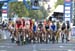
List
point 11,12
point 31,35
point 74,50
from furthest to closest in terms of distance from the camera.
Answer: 1. point 11,12
2. point 31,35
3. point 74,50

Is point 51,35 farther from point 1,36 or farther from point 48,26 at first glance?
point 1,36

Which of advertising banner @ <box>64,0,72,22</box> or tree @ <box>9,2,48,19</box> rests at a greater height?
advertising banner @ <box>64,0,72,22</box>

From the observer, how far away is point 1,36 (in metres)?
24.2

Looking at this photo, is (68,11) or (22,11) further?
(22,11)

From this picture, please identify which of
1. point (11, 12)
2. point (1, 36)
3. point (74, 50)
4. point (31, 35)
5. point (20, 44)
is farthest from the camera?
point (11, 12)

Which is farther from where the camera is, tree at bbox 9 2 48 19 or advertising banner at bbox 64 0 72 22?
tree at bbox 9 2 48 19

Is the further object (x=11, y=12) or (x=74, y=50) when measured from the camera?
(x=11, y=12)

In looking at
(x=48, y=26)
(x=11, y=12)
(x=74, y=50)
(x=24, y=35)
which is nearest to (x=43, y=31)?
(x=48, y=26)

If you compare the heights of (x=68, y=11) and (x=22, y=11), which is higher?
(x=68, y=11)

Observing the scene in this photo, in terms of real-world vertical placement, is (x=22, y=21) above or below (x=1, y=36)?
above

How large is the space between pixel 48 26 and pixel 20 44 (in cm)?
269

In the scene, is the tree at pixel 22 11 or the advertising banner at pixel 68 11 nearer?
the advertising banner at pixel 68 11

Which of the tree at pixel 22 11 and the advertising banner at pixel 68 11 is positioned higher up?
the advertising banner at pixel 68 11

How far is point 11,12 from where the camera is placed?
2518 inches
